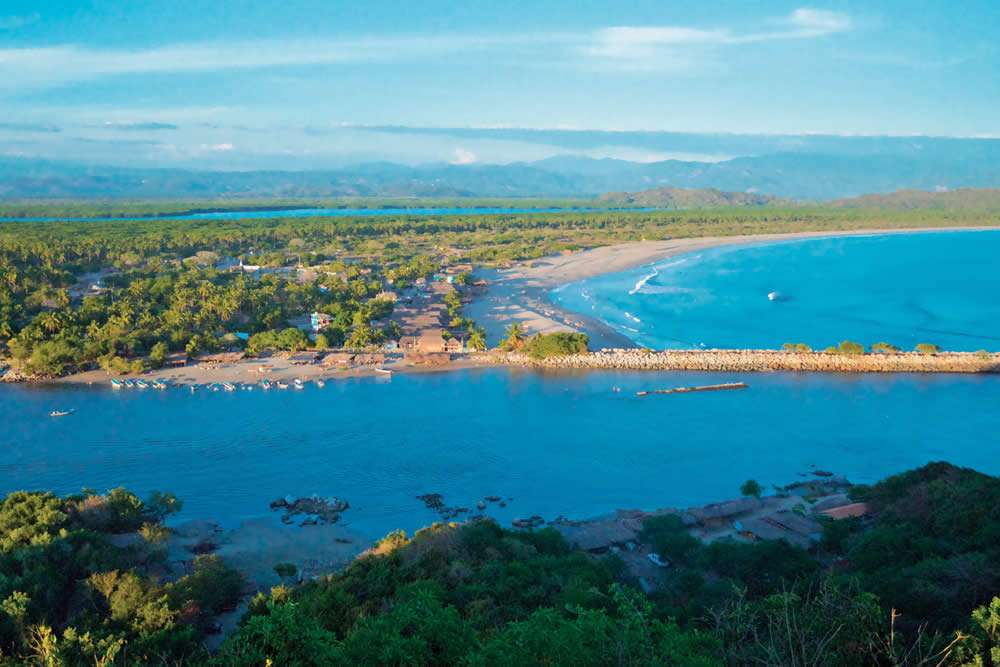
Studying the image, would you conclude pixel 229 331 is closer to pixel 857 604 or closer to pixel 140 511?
pixel 140 511

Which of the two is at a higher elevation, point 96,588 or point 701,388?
point 96,588

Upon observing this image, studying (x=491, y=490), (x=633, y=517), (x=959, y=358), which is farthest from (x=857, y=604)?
(x=959, y=358)

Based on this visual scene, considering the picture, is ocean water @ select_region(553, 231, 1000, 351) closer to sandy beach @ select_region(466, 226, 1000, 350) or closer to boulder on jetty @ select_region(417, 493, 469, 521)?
sandy beach @ select_region(466, 226, 1000, 350)

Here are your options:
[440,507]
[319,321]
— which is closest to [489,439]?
[440,507]

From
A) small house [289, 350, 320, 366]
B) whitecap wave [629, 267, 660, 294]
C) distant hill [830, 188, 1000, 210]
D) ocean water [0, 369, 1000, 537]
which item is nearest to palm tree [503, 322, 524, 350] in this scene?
ocean water [0, 369, 1000, 537]

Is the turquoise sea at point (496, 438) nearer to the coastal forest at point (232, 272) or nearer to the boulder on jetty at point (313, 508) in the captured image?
the boulder on jetty at point (313, 508)

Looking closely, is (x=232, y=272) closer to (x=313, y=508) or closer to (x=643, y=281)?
(x=643, y=281)
